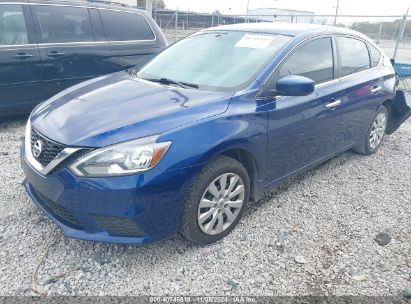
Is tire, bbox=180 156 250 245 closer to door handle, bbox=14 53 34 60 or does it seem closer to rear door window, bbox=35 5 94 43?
door handle, bbox=14 53 34 60

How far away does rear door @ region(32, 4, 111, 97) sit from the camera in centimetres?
493

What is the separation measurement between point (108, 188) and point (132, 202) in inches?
6.7

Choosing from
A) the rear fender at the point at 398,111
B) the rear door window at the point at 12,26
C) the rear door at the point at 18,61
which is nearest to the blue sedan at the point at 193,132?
the rear fender at the point at 398,111

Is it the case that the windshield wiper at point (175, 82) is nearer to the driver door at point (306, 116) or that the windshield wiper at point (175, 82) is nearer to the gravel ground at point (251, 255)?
the driver door at point (306, 116)

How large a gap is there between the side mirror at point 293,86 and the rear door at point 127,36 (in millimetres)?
3243

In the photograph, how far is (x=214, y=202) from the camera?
267cm

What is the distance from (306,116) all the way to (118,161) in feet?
6.06

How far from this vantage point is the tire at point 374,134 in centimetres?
461

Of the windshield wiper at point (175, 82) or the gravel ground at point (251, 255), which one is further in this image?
the windshield wiper at point (175, 82)

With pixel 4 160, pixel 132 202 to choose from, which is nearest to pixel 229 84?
pixel 132 202

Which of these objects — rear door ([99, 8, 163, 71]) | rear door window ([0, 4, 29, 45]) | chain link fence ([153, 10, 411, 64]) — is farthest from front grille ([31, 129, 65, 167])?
chain link fence ([153, 10, 411, 64])

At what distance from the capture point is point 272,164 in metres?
3.06

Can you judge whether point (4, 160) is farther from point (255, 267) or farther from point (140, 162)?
point (255, 267)

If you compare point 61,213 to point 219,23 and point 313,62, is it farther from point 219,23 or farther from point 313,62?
point 219,23
